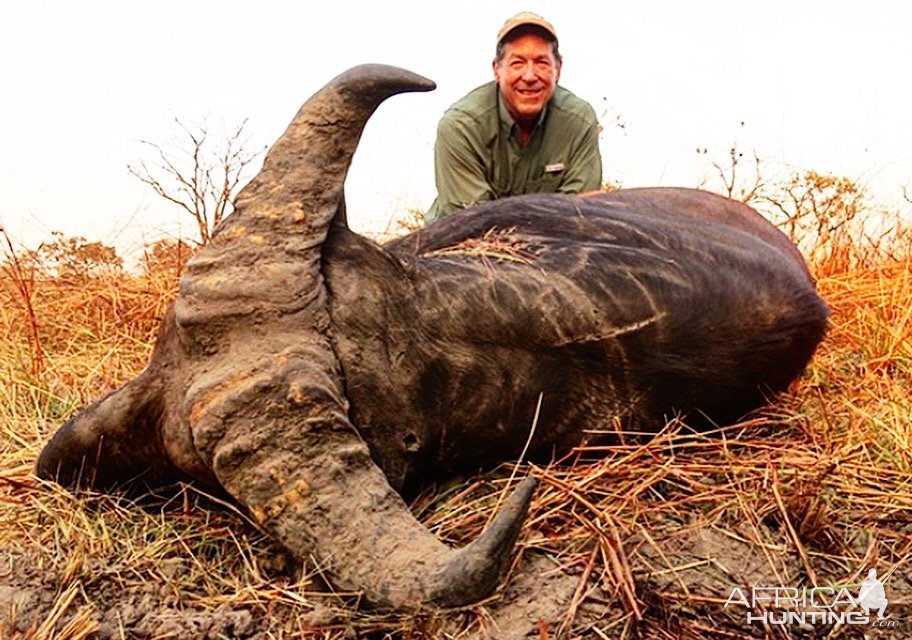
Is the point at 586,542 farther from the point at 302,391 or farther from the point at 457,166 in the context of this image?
the point at 457,166

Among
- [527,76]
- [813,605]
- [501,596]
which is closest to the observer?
[501,596]

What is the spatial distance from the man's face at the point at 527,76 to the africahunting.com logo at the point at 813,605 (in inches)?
139

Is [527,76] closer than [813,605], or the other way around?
[813,605]

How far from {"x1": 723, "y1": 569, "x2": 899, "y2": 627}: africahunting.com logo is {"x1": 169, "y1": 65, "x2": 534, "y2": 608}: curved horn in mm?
612

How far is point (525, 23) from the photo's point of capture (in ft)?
18.9

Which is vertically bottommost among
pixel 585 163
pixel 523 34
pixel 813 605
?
pixel 813 605

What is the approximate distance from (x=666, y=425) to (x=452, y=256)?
0.74 metres

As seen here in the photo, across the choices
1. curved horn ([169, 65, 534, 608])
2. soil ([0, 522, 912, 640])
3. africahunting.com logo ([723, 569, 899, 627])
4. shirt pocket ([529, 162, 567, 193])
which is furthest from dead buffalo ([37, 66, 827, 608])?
shirt pocket ([529, 162, 567, 193])

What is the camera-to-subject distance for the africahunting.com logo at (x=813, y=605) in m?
2.42

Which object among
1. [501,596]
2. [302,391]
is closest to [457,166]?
[302,391]

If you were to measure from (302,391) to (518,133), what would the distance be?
12.1 ft

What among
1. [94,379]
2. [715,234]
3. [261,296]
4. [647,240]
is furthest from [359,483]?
[94,379]

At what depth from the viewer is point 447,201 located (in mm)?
5715

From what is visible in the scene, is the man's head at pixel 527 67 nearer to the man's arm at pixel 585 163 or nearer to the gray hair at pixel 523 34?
the gray hair at pixel 523 34
